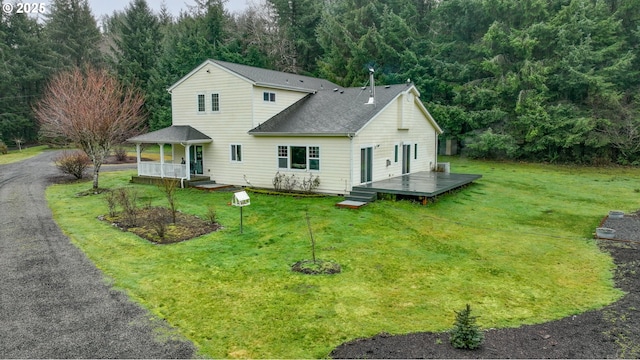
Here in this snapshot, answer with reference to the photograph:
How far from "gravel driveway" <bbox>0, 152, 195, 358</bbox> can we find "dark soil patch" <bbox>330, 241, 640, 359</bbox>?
268cm

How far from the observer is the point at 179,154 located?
22.1 m

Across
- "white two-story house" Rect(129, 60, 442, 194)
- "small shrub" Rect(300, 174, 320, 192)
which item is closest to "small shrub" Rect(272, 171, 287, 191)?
"white two-story house" Rect(129, 60, 442, 194)

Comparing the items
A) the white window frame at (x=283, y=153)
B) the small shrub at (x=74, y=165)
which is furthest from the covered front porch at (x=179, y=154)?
the white window frame at (x=283, y=153)

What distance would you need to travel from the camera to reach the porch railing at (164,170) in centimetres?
2023

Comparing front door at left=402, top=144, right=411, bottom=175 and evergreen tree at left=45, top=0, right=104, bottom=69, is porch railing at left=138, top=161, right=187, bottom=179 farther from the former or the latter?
evergreen tree at left=45, top=0, right=104, bottom=69

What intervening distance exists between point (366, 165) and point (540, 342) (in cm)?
1199

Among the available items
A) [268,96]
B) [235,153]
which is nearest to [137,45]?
[268,96]

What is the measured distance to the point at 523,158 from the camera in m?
30.7

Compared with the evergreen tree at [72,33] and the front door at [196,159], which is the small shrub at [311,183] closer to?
the front door at [196,159]

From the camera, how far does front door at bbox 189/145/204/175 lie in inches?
838

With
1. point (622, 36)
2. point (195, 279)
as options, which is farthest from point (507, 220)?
point (622, 36)

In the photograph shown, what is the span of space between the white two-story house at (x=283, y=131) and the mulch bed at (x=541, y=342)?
415 inches

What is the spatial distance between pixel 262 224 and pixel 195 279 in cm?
465

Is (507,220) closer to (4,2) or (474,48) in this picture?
(474,48)
